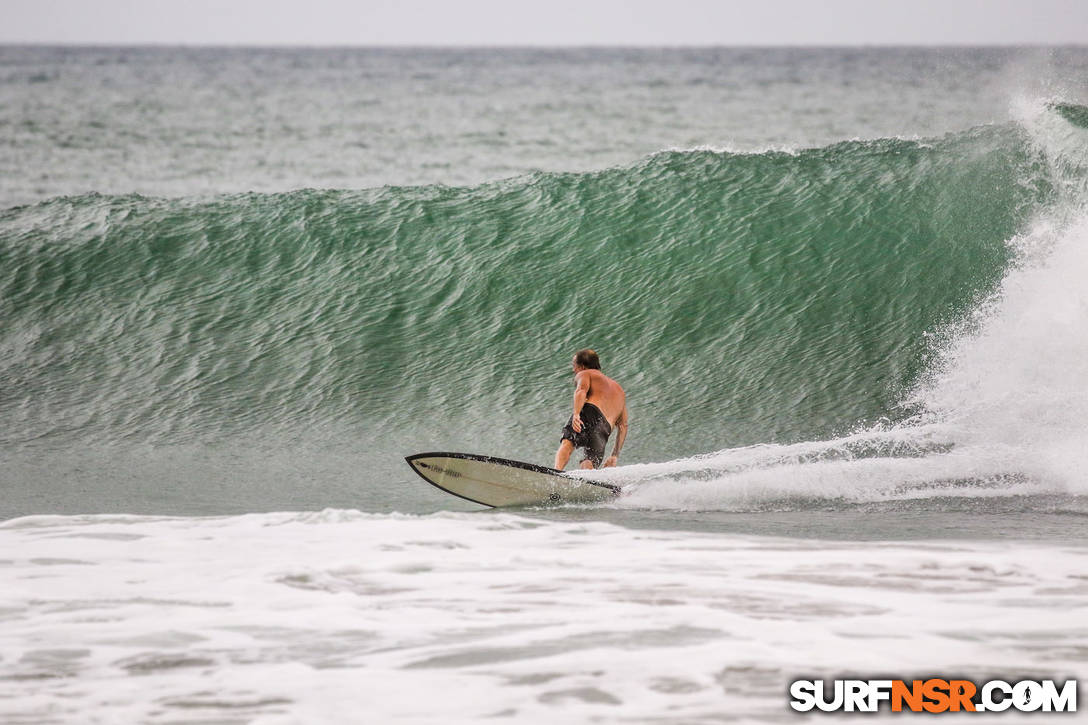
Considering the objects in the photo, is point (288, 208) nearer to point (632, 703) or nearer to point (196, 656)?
point (196, 656)

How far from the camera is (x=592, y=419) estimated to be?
739 cm

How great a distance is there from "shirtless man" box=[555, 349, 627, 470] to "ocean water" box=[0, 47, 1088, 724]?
0.46 m

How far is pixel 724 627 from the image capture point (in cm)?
437

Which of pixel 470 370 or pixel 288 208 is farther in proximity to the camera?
pixel 288 208

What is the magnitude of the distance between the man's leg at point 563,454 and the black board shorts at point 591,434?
3cm

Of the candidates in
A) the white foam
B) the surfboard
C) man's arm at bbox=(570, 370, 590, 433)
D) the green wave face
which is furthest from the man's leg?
the white foam

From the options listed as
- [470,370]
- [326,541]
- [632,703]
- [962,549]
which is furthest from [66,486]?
[962,549]

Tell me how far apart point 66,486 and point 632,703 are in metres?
5.05

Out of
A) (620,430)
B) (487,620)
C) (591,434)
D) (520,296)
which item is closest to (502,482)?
(591,434)

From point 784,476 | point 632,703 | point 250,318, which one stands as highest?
point 250,318

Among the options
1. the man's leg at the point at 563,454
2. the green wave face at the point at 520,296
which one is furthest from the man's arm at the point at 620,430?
the green wave face at the point at 520,296

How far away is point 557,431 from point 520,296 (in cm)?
253

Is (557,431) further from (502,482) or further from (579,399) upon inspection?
(502,482)

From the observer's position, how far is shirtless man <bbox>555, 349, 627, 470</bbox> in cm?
734
